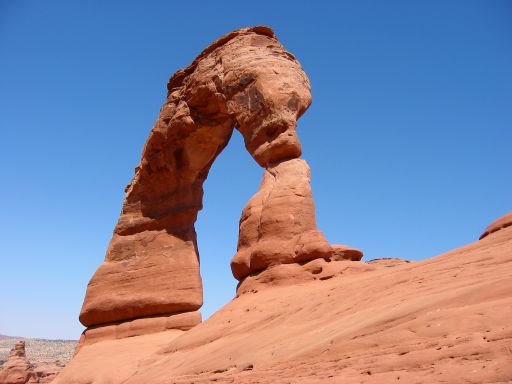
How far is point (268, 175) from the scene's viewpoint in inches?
462

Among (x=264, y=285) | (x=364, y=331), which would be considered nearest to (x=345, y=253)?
(x=264, y=285)

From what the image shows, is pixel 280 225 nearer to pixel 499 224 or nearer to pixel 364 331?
pixel 499 224

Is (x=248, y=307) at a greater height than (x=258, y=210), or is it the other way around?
(x=258, y=210)

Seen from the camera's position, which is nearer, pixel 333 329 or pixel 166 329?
pixel 333 329

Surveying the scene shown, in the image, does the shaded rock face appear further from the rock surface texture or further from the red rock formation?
the red rock formation

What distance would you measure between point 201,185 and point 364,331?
11168mm

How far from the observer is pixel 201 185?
632 inches

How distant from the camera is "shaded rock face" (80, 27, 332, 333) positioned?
1077cm

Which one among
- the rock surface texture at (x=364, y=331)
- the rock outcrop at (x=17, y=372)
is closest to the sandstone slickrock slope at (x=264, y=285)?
the rock surface texture at (x=364, y=331)

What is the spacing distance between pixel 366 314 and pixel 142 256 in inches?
412

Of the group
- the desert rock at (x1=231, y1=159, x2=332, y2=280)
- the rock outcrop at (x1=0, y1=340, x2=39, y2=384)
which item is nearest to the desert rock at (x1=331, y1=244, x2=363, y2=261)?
the desert rock at (x1=231, y1=159, x2=332, y2=280)

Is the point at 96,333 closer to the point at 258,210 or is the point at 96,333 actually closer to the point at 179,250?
the point at 179,250

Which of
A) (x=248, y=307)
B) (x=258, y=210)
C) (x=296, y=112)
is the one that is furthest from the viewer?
(x=296, y=112)

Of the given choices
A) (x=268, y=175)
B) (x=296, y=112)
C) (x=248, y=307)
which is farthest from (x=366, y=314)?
(x=296, y=112)
